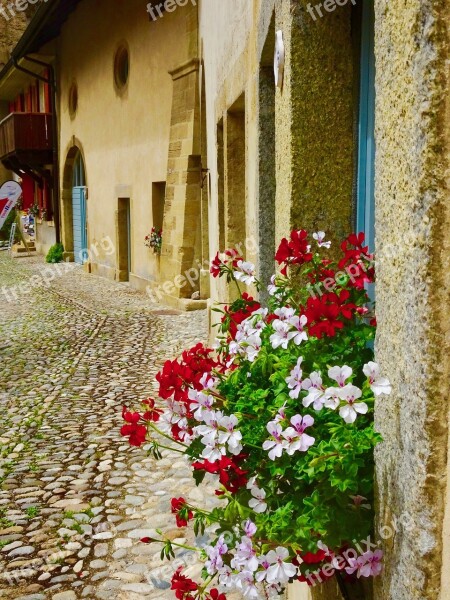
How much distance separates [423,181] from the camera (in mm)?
1107

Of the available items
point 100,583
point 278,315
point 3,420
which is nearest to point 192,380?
point 278,315

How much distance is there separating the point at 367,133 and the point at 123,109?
11591 mm

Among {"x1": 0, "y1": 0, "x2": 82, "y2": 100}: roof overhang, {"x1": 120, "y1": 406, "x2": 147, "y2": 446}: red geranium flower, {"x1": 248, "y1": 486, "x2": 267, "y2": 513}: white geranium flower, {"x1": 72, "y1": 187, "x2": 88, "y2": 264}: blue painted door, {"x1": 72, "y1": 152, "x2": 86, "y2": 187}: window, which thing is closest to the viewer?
{"x1": 248, "y1": 486, "x2": 267, "y2": 513}: white geranium flower

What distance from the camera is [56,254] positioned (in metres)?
18.8

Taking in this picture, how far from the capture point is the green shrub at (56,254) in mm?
18766

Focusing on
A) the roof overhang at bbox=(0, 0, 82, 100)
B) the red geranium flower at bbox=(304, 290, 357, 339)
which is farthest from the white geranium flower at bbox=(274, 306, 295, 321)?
the roof overhang at bbox=(0, 0, 82, 100)

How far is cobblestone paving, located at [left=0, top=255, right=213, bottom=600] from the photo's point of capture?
3.08 m

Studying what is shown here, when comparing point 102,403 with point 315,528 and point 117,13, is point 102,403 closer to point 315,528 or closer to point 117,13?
point 315,528

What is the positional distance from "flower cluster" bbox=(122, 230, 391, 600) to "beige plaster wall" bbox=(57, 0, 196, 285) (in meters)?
8.99

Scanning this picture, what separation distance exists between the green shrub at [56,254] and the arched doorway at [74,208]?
15 cm

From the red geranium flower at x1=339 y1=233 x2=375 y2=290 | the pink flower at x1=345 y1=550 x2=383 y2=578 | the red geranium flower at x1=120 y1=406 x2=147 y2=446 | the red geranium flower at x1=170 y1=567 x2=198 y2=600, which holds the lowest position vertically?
the red geranium flower at x1=170 y1=567 x2=198 y2=600

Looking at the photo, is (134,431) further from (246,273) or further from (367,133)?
(367,133)

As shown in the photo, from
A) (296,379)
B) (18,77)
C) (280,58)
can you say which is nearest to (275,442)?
(296,379)

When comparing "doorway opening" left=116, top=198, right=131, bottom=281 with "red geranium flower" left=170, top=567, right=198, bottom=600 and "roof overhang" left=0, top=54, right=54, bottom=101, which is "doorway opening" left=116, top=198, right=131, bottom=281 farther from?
"red geranium flower" left=170, top=567, right=198, bottom=600
